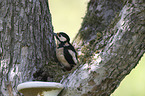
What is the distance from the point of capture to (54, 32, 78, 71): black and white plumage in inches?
143

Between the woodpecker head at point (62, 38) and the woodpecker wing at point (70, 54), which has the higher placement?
the woodpecker head at point (62, 38)

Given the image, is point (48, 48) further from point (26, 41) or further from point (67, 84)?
point (67, 84)

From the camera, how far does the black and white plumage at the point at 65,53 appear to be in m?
3.63

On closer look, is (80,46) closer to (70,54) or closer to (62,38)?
(70,54)

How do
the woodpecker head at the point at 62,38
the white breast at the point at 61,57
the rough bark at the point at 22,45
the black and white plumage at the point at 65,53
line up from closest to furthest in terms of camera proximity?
1. the rough bark at the point at 22,45
2. the white breast at the point at 61,57
3. the black and white plumage at the point at 65,53
4. the woodpecker head at the point at 62,38

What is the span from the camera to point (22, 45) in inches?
114

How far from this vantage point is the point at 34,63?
290 centimetres

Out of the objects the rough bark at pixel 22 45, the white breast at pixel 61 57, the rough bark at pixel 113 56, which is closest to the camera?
the rough bark at pixel 113 56

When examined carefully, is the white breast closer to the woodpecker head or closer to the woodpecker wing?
the woodpecker wing

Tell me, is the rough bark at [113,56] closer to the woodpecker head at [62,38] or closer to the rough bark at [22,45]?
the rough bark at [22,45]

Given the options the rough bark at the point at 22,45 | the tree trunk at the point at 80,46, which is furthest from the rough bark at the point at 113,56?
the rough bark at the point at 22,45

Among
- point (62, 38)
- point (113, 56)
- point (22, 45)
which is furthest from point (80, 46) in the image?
point (113, 56)

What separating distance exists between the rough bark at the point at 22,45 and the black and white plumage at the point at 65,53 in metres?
0.40

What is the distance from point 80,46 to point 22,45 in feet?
4.00
